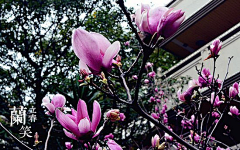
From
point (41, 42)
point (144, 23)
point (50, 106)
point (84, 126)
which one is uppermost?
point (41, 42)

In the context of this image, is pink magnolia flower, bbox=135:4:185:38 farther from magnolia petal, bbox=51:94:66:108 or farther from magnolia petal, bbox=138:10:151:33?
magnolia petal, bbox=51:94:66:108

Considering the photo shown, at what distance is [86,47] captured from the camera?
651mm

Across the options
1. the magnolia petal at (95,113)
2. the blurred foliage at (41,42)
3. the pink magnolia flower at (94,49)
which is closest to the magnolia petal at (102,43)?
the pink magnolia flower at (94,49)

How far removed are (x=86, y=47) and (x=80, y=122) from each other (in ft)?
0.61

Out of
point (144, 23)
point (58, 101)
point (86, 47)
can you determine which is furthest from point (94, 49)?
point (58, 101)

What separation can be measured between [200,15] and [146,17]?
657 centimetres

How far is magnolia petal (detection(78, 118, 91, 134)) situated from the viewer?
67 cm

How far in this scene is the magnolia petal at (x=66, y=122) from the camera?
2.19 ft

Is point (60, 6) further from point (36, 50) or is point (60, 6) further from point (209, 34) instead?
point (209, 34)

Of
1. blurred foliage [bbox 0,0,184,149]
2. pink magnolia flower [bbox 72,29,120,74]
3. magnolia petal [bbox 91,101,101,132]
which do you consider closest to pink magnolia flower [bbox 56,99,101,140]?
magnolia petal [bbox 91,101,101,132]

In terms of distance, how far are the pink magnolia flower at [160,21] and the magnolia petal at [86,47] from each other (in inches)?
5.1

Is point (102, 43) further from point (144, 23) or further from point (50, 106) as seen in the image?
point (50, 106)

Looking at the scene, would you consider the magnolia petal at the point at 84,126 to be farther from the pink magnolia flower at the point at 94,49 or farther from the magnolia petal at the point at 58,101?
the magnolia petal at the point at 58,101

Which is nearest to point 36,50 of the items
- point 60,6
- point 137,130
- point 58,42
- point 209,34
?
point 58,42
